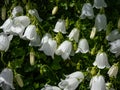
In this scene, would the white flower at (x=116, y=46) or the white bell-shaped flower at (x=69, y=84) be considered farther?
the white flower at (x=116, y=46)

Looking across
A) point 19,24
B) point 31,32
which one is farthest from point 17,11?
point 31,32

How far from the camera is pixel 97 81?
422 centimetres

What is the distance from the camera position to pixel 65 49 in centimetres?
458

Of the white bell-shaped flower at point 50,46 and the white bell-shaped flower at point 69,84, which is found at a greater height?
the white bell-shaped flower at point 50,46

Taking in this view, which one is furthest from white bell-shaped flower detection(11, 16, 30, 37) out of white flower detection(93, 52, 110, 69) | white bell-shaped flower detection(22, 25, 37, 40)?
white flower detection(93, 52, 110, 69)

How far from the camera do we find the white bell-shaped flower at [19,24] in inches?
183

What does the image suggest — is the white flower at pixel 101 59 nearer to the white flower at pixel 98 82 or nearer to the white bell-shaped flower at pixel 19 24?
the white flower at pixel 98 82

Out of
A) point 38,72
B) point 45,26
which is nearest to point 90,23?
point 45,26

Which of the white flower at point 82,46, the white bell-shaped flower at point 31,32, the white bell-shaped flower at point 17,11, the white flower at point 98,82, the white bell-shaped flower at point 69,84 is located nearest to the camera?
the white flower at point 98,82

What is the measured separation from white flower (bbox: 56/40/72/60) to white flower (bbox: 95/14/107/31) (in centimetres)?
51

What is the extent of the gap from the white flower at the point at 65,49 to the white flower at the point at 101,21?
508 mm

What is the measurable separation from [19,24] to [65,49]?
1.87ft

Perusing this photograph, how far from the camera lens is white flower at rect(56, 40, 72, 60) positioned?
459 cm

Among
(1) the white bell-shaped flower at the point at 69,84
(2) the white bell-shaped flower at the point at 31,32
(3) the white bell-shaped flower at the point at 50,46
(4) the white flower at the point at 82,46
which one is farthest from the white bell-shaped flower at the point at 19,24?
(1) the white bell-shaped flower at the point at 69,84
